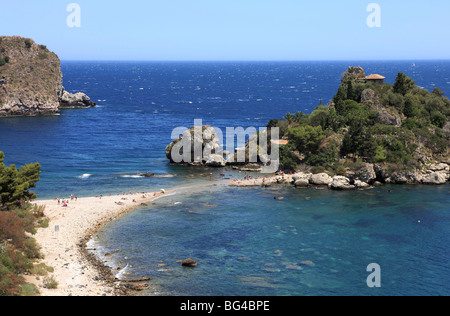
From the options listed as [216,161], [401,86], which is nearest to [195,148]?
[216,161]

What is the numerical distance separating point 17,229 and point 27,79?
433ft

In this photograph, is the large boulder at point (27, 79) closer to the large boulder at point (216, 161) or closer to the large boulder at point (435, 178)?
the large boulder at point (216, 161)

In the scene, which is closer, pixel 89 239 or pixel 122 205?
pixel 89 239

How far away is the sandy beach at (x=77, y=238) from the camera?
48.3 meters

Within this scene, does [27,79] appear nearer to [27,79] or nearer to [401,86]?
[27,79]

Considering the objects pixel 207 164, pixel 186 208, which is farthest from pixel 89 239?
pixel 207 164

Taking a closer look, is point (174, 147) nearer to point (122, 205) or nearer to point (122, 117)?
point (122, 205)

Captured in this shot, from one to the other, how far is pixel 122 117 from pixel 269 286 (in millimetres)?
139246

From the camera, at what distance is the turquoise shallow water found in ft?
169

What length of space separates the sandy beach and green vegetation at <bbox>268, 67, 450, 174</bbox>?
3171cm

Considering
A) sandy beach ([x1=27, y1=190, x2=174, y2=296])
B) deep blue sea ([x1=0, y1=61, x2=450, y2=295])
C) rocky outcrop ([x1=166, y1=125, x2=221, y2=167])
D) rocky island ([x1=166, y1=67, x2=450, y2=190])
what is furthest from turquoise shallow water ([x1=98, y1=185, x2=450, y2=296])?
rocky outcrop ([x1=166, y1=125, x2=221, y2=167])

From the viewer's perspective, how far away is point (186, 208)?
76312 millimetres

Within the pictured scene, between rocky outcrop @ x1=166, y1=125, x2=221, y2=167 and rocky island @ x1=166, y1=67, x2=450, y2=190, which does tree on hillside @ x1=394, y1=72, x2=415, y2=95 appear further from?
rocky outcrop @ x1=166, y1=125, x2=221, y2=167

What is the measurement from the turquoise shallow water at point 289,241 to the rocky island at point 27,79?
113659 millimetres
